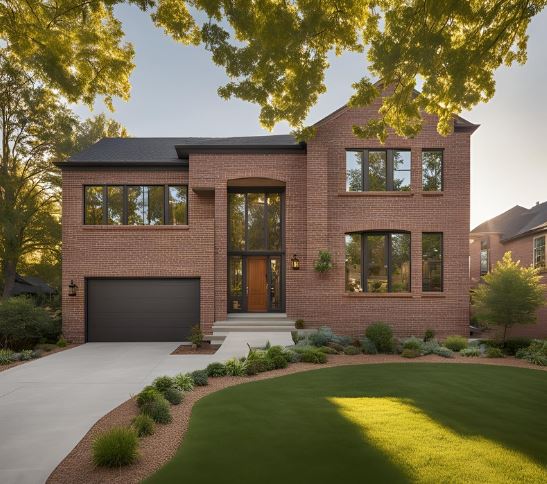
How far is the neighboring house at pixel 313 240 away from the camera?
13367 millimetres

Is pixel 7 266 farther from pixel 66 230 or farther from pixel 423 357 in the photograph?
pixel 423 357

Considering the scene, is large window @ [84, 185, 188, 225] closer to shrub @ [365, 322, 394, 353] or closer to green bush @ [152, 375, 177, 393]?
green bush @ [152, 375, 177, 393]

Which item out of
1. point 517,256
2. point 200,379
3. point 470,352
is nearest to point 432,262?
point 470,352

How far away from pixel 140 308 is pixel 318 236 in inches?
297

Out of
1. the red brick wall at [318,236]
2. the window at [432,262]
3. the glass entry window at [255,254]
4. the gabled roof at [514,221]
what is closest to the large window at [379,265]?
the red brick wall at [318,236]

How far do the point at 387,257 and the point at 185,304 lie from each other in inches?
321

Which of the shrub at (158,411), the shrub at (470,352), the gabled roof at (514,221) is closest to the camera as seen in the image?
the shrub at (158,411)

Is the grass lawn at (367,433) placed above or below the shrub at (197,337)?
above

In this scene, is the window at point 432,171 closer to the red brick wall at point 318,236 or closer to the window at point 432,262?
the red brick wall at point 318,236

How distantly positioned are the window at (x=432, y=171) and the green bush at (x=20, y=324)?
1531cm

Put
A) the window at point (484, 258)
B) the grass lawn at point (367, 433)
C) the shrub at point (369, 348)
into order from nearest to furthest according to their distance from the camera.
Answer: the grass lawn at point (367, 433), the shrub at point (369, 348), the window at point (484, 258)

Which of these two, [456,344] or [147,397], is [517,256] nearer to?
[456,344]

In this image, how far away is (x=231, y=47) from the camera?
21.6ft

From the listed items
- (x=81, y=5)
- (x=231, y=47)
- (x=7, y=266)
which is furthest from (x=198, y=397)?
(x=7, y=266)
